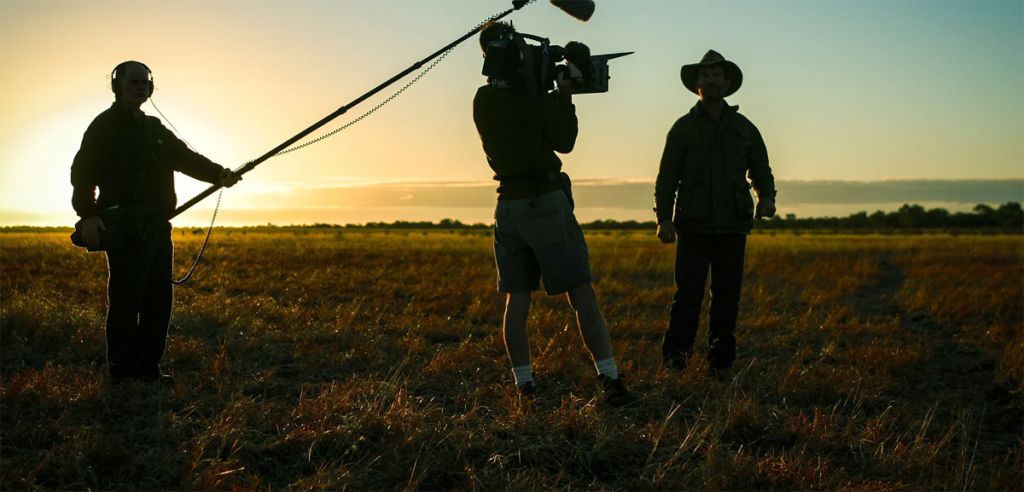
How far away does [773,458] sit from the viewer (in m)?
3.12

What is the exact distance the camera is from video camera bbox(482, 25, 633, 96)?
A: 3.66m

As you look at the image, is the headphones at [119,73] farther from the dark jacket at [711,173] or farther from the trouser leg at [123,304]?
the dark jacket at [711,173]

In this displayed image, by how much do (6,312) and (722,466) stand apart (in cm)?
571

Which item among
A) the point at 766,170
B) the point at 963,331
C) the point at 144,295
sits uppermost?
the point at 766,170

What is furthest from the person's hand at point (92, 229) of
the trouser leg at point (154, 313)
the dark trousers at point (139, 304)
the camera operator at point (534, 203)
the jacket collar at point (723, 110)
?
the jacket collar at point (723, 110)

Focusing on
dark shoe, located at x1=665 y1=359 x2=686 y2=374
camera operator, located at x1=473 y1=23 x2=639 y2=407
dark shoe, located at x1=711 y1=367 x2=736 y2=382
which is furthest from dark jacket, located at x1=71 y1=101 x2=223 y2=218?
dark shoe, located at x1=711 y1=367 x2=736 y2=382

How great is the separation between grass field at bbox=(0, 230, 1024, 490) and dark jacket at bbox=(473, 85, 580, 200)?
48.3 inches

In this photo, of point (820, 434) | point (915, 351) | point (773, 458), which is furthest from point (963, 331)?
point (773, 458)

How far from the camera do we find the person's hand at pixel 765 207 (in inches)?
190

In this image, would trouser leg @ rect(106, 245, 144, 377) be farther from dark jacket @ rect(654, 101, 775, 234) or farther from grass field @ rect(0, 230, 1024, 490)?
dark jacket @ rect(654, 101, 775, 234)

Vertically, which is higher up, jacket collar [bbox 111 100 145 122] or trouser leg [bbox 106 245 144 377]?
jacket collar [bbox 111 100 145 122]

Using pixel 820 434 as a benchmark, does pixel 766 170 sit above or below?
above

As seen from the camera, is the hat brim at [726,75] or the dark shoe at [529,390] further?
the hat brim at [726,75]

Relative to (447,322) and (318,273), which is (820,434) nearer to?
(447,322)
